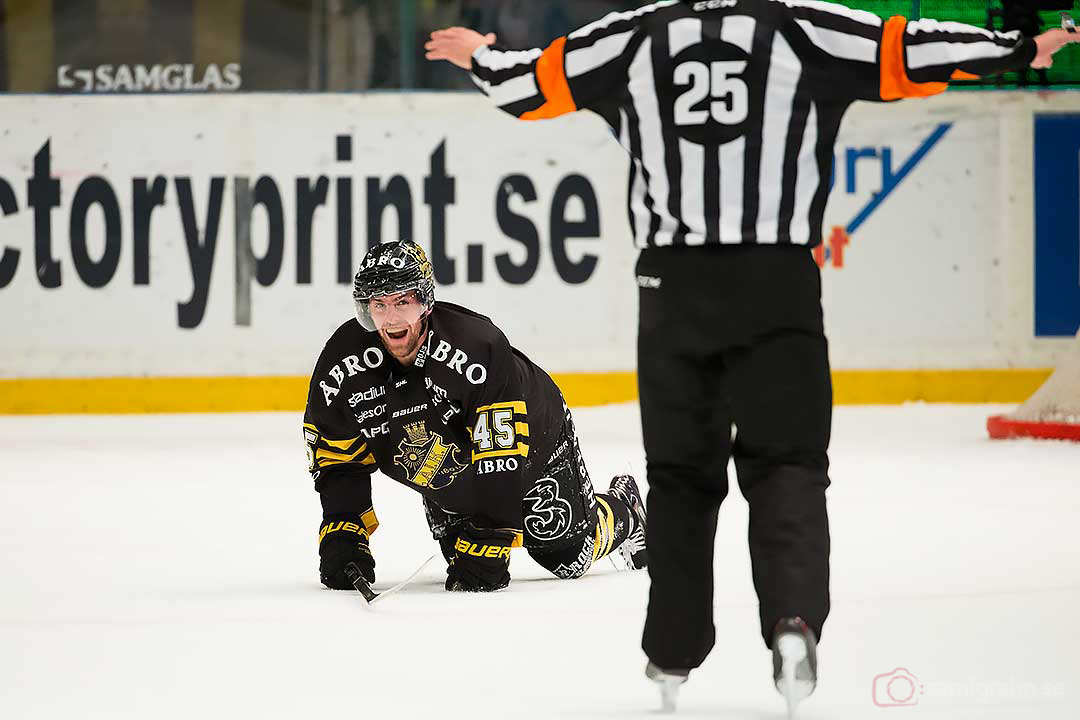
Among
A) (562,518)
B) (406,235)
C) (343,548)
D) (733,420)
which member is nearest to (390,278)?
(343,548)

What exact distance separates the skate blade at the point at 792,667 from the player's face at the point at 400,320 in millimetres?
1207

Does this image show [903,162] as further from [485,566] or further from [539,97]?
[539,97]

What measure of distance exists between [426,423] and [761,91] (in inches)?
48.4

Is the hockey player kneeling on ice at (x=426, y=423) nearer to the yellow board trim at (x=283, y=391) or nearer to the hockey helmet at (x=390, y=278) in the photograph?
the hockey helmet at (x=390, y=278)

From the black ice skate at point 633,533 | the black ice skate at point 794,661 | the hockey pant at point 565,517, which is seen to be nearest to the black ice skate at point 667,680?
the black ice skate at point 794,661

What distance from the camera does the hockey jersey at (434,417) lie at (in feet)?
10.6

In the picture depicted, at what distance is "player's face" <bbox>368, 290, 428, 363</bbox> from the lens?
3105mm

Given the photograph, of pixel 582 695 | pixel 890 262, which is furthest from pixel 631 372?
pixel 582 695

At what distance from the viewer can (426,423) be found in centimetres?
325

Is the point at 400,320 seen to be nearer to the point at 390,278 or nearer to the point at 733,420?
the point at 390,278

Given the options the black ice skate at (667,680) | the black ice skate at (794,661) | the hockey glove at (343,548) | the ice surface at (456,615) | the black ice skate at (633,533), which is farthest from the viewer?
the black ice skate at (633,533)

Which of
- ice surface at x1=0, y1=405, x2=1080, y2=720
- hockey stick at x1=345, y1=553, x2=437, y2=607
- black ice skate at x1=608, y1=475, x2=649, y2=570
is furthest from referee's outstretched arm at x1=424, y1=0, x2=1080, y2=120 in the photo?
black ice skate at x1=608, y1=475, x2=649, y2=570

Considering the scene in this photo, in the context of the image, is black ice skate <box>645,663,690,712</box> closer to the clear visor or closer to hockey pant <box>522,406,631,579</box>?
the clear visor

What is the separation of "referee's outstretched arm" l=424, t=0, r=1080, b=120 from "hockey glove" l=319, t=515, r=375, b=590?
120 centimetres
